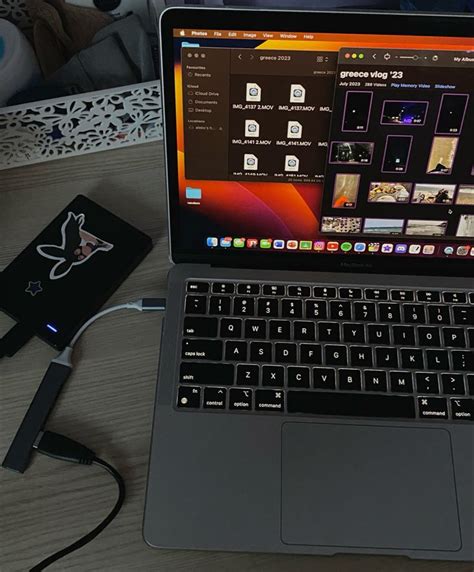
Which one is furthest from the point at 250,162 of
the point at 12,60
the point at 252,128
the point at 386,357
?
the point at 12,60

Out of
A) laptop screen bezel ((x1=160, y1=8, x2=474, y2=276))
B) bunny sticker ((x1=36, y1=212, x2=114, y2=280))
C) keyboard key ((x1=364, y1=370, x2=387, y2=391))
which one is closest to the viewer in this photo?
laptop screen bezel ((x1=160, y1=8, x2=474, y2=276))

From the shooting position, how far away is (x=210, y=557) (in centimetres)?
63

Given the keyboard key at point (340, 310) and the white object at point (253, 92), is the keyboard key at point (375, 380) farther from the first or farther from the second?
the white object at point (253, 92)

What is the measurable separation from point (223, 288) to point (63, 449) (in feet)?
0.75

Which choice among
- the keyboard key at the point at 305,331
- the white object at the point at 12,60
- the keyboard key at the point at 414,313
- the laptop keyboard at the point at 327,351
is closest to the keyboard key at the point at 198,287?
the laptop keyboard at the point at 327,351

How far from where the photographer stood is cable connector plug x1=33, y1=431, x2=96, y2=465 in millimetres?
667

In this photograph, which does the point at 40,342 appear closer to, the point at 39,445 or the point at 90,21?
the point at 39,445

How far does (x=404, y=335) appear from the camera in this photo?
710mm

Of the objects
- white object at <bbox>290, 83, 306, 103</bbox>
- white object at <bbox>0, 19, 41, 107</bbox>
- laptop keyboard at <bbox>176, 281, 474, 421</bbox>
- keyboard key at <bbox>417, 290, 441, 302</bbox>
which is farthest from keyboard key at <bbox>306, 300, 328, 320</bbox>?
white object at <bbox>0, 19, 41, 107</bbox>

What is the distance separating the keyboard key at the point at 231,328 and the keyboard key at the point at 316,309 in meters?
0.07

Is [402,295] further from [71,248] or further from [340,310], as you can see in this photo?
[71,248]

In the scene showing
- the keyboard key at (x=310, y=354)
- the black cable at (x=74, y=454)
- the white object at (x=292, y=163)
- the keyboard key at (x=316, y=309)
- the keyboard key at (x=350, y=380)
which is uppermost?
the white object at (x=292, y=163)

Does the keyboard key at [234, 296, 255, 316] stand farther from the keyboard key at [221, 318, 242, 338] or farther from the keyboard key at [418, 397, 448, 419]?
the keyboard key at [418, 397, 448, 419]

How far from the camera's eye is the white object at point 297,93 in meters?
0.63
